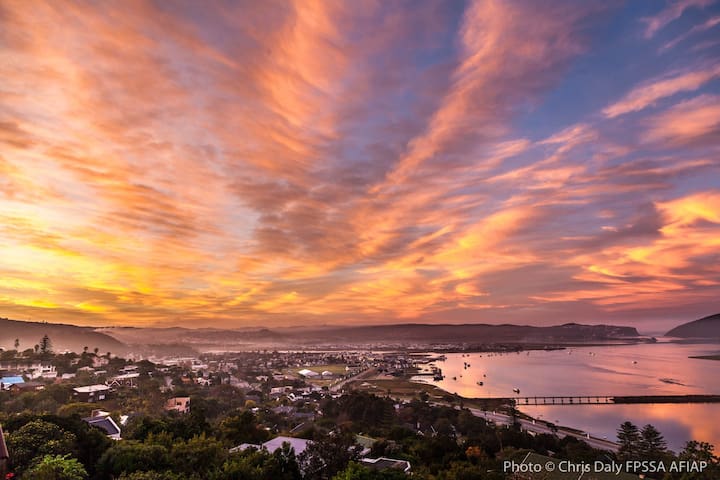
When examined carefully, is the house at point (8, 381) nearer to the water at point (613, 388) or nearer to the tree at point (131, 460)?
the tree at point (131, 460)

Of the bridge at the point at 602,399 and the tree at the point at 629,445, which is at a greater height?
the tree at the point at 629,445

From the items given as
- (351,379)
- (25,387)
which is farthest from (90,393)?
(351,379)

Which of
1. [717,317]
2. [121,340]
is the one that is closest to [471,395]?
[121,340]

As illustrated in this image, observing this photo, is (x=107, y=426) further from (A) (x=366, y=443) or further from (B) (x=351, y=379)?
(B) (x=351, y=379)

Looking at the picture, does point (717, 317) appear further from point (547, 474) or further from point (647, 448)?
point (547, 474)

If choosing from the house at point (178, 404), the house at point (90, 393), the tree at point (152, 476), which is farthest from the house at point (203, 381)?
the tree at point (152, 476)
